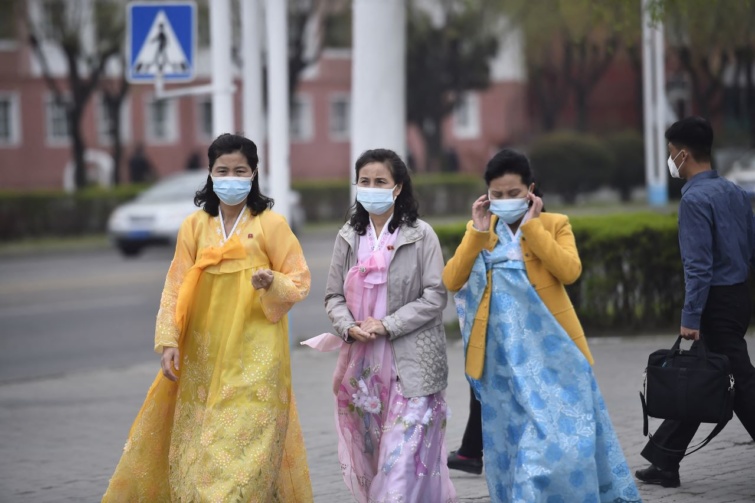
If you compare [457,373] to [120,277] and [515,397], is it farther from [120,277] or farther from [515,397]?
[120,277]

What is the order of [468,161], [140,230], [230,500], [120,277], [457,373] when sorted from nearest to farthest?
[230,500] < [457,373] < [120,277] < [140,230] < [468,161]

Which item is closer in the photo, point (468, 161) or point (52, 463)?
point (52, 463)

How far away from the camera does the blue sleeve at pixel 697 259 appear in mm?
6336

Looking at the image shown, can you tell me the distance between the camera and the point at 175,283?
19.8 feet

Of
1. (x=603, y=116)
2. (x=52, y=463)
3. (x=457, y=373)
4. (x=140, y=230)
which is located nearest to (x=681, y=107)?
(x=603, y=116)

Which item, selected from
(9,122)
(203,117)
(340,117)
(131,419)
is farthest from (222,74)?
(340,117)

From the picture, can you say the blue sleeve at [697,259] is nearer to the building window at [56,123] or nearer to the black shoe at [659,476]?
the black shoe at [659,476]

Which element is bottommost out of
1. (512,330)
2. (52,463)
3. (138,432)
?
(52,463)

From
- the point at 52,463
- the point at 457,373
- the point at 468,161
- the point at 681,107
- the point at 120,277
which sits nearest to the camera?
the point at 52,463

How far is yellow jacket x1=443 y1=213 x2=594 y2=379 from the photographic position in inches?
227

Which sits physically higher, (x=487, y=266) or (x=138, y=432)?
(x=487, y=266)

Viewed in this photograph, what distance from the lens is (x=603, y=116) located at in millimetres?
51969

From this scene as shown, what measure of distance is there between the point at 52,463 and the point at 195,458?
2.49 metres

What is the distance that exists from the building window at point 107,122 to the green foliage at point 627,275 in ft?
115
